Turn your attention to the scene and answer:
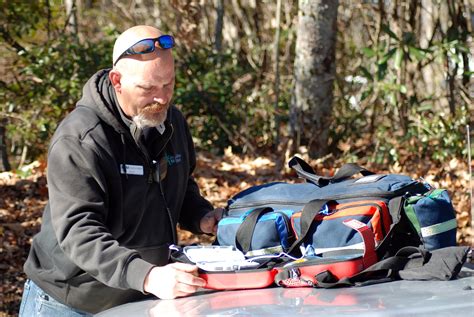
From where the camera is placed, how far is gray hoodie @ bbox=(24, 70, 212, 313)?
9.95 feet

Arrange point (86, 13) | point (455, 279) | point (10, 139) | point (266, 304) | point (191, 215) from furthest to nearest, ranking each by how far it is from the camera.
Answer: point (86, 13), point (10, 139), point (191, 215), point (455, 279), point (266, 304)

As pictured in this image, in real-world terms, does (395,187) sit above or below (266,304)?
above

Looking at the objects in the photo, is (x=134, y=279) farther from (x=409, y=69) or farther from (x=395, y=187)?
(x=409, y=69)

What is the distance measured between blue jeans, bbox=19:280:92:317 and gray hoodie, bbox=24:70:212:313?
0.04m

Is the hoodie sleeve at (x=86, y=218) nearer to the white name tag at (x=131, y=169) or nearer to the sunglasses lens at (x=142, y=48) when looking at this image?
the white name tag at (x=131, y=169)

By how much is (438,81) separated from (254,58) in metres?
2.45

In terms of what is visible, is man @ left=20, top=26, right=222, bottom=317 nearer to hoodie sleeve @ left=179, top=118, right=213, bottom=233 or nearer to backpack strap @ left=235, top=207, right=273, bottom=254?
hoodie sleeve @ left=179, top=118, right=213, bottom=233

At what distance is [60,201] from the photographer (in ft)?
10.2

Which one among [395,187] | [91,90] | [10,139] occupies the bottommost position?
[10,139]

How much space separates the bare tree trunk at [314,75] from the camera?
899 cm

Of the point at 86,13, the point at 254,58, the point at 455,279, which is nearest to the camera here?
the point at 455,279

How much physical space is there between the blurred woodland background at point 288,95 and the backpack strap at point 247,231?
15.8 ft

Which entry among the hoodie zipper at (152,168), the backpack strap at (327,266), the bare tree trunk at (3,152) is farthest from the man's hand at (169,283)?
the bare tree trunk at (3,152)

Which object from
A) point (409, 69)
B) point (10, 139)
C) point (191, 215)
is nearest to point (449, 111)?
point (409, 69)
